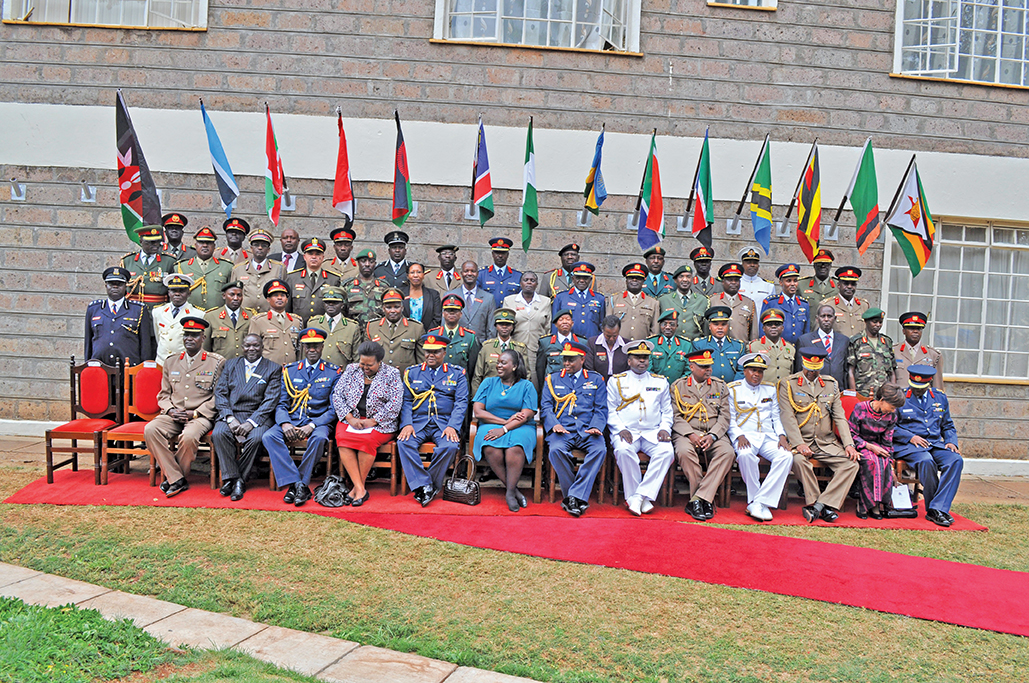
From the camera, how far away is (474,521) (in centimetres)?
586

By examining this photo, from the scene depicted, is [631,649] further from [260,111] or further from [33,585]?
[260,111]

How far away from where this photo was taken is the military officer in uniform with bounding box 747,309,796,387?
278 inches

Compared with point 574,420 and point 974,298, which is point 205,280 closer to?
point 574,420

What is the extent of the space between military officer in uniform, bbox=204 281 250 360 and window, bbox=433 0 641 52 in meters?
4.37

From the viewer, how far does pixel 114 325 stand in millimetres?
7195

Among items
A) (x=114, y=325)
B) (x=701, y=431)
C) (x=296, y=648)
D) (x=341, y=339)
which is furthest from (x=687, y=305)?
(x=114, y=325)

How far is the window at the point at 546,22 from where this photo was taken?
9023 mm

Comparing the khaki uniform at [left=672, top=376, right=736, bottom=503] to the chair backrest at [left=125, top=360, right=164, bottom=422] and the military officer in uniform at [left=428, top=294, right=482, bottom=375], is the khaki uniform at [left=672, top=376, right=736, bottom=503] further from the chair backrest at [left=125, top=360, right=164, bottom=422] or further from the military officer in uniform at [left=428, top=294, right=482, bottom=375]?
the chair backrest at [left=125, top=360, right=164, bottom=422]

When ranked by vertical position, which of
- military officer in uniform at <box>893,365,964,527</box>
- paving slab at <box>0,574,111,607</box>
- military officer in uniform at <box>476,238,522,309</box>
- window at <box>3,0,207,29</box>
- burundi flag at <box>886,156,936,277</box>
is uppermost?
window at <box>3,0,207,29</box>

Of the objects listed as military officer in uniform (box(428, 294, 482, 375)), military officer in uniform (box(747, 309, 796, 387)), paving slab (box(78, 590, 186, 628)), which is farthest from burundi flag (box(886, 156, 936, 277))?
paving slab (box(78, 590, 186, 628))

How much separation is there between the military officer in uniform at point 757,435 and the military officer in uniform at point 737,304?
743mm

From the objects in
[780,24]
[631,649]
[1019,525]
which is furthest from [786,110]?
[631,649]

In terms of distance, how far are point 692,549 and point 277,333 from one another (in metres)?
4.38

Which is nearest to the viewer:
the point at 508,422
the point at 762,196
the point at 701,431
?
the point at 508,422
